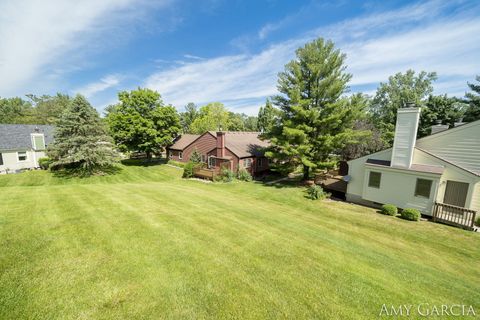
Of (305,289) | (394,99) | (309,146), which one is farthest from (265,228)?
(394,99)

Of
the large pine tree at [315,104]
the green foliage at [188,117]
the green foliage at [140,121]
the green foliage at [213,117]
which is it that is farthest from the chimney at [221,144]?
the green foliage at [188,117]

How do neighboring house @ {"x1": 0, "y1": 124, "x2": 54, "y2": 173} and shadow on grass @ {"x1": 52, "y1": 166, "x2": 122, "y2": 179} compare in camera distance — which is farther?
neighboring house @ {"x1": 0, "y1": 124, "x2": 54, "y2": 173}

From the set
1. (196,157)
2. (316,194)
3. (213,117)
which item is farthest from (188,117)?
(316,194)

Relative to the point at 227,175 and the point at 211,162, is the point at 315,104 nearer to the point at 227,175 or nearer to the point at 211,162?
the point at 227,175

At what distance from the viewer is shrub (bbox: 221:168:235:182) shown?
21.0m

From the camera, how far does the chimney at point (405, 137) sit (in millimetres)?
11727

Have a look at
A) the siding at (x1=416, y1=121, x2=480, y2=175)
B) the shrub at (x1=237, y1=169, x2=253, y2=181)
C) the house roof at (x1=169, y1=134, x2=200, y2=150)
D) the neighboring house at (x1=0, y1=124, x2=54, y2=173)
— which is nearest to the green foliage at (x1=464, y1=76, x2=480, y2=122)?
the siding at (x1=416, y1=121, x2=480, y2=175)

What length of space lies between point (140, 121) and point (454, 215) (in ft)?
101

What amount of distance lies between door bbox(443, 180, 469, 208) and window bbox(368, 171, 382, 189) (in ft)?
10.6

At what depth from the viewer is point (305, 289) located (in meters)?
4.43

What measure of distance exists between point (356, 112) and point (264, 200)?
10787mm

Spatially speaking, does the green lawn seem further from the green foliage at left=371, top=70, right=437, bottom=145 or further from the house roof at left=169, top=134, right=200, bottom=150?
the green foliage at left=371, top=70, right=437, bottom=145

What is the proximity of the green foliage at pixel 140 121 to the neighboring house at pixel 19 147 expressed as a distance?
24.3ft

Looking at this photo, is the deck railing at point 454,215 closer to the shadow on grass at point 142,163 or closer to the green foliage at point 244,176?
the green foliage at point 244,176
